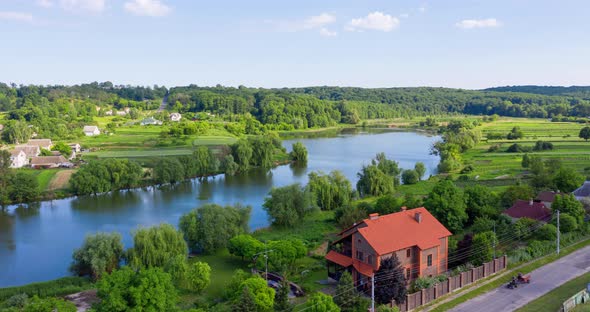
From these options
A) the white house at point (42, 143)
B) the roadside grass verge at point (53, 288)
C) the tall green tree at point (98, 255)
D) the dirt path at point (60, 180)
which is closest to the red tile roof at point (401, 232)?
the tall green tree at point (98, 255)

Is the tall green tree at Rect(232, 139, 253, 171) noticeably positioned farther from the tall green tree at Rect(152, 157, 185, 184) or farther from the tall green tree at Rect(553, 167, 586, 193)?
the tall green tree at Rect(553, 167, 586, 193)

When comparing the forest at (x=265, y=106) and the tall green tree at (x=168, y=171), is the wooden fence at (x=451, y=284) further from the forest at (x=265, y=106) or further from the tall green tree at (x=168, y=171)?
the forest at (x=265, y=106)

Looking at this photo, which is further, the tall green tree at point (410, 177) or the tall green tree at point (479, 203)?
the tall green tree at point (410, 177)

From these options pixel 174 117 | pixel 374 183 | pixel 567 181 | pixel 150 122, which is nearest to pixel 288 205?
pixel 374 183

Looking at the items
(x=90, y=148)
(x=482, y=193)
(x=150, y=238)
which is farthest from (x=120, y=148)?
(x=482, y=193)

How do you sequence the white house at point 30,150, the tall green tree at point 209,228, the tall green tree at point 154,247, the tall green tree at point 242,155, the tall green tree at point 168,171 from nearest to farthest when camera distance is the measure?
the tall green tree at point 154,247
the tall green tree at point 209,228
the tall green tree at point 168,171
the tall green tree at point 242,155
the white house at point 30,150

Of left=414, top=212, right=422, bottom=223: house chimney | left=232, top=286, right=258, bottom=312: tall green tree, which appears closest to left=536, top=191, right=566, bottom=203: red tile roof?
left=414, top=212, right=422, bottom=223: house chimney
